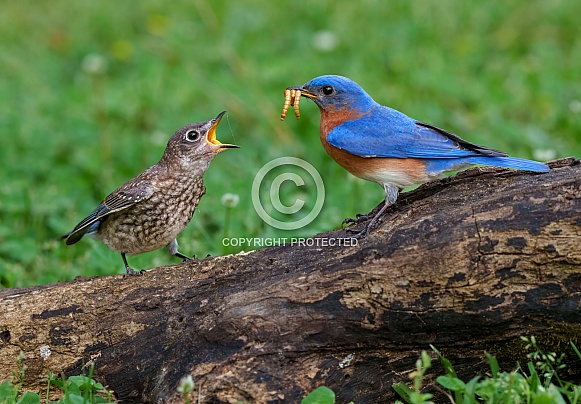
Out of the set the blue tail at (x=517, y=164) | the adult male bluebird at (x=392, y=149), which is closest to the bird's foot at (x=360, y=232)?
the adult male bluebird at (x=392, y=149)

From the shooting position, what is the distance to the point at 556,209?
4.07 metres

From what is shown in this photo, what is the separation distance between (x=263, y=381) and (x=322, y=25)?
7.57 metres

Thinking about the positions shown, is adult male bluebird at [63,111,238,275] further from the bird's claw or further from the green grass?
the bird's claw

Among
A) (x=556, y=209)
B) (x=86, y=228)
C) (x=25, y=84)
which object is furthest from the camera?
(x=25, y=84)

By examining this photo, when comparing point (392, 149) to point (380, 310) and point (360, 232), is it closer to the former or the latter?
point (360, 232)

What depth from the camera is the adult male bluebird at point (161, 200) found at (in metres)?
5.26

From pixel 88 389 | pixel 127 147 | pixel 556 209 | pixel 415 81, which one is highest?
pixel 415 81

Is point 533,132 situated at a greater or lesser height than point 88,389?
greater

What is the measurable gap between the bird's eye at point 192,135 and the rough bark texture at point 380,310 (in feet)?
4.10

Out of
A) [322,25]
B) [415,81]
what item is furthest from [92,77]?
[415,81]

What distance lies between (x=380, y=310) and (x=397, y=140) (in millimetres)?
1331

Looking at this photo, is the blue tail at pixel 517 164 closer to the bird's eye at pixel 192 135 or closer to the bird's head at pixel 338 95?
the bird's head at pixel 338 95

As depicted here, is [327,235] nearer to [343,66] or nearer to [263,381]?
[263,381]

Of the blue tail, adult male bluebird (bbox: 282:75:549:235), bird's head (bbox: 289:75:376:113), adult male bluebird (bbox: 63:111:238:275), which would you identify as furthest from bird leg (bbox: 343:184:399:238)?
adult male bluebird (bbox: 63:111:238:275)
